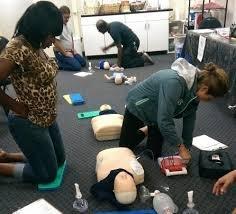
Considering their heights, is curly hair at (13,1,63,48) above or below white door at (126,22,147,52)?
above

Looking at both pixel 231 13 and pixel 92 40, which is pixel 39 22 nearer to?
pixel 92 40

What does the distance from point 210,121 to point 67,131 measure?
1.34 meters

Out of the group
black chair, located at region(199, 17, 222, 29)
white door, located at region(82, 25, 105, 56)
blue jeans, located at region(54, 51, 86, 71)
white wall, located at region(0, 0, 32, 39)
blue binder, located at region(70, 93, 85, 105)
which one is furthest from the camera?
white door, located at region(82, 25, 105, 56)

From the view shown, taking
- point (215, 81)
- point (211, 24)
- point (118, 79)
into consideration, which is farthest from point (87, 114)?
point (211, 24)

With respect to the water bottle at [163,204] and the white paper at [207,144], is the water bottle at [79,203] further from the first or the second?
the white paper at [207,144]

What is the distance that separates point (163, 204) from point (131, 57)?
132 inches

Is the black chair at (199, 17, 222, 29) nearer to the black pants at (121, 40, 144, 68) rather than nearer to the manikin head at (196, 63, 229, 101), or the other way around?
the black pants at (121, 40, 144, 68)

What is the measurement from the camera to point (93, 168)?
2.13 m

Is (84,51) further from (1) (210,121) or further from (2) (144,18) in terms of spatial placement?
(1) (210,121)

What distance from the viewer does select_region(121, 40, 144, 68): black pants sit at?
4.69 meters

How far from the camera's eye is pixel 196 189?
1.87m

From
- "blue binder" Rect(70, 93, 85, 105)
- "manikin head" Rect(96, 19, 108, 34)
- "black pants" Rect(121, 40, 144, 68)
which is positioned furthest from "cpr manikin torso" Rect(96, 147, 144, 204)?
"black pants" Rect(121, 40, 144, 68)

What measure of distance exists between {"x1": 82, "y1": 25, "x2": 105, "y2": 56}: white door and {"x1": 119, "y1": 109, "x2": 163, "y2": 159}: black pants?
11.5 ft

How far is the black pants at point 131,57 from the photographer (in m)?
4.69
